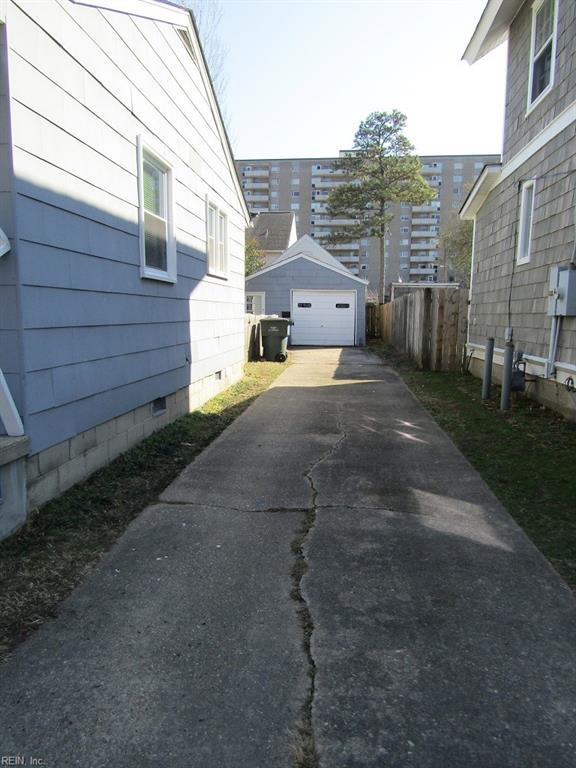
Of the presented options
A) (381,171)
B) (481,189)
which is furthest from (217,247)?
(381,171)

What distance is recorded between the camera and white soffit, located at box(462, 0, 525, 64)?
9430 mm

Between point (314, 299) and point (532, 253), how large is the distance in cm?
1411

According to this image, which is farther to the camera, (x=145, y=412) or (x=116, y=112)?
(x=145, y=412)

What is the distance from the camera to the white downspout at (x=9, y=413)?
338cm

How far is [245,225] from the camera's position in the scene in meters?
11.7

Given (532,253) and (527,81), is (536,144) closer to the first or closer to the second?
(527,81)

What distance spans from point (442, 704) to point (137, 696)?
1.20 meters

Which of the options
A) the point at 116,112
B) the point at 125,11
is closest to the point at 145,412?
the point at 116,112

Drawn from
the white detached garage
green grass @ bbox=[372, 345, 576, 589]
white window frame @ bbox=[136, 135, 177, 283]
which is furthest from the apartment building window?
the white detached garage

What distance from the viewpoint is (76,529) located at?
3654 millimetres

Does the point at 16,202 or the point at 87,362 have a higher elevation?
the point at 16,202

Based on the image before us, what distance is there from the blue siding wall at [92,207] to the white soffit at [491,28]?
5.98 meters

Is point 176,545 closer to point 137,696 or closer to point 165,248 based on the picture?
point 137,696

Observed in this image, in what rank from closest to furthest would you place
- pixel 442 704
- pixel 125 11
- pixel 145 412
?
pixel 442 704 → pixel 125 11 → pixel 145 412
